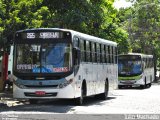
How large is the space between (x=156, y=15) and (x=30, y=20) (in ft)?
139

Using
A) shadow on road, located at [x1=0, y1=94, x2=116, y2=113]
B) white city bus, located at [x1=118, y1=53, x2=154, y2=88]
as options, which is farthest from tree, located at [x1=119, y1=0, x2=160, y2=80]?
shadow on road, located at [x1=0, y1=94, x2=116, y2=113]

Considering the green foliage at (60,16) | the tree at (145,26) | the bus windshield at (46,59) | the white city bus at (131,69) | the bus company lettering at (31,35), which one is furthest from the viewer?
the tree at (145,26)

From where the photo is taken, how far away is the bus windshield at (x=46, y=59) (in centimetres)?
1988

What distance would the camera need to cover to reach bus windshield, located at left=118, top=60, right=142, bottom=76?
43094mm

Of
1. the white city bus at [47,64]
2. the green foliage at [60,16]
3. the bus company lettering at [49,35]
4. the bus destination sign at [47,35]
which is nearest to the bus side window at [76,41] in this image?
the white city bus at [47,64]

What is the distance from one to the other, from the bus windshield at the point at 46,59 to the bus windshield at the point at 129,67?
23.4 m

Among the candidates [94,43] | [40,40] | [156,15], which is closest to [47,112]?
[40,40]

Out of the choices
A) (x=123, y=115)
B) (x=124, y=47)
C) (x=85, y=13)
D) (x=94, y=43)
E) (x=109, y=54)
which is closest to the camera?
(x=123, y=115)

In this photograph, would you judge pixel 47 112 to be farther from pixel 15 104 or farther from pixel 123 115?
pixel 15 104

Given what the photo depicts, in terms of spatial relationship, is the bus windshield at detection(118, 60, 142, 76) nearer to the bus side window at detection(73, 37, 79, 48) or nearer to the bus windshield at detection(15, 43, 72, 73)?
the bus side window at detection(73, 37, 79, 48)

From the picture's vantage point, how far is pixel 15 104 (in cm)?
2198

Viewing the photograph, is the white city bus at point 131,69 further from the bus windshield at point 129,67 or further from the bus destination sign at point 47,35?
the bus destination sign at point 47,35

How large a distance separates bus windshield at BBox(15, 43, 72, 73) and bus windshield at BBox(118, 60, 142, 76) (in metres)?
23.4

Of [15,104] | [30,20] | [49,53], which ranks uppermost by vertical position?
[30,20]
